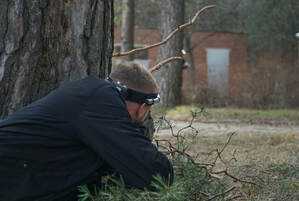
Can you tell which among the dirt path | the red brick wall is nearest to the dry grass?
the dirt path

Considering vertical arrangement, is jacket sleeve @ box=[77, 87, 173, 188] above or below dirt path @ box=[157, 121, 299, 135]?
above

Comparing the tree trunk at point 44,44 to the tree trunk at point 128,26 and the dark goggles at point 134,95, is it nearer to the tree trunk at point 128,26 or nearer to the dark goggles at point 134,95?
the dark goggles at point 134,95

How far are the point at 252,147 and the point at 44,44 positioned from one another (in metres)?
6.86

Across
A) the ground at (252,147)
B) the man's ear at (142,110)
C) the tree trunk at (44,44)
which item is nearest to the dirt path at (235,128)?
the ground at (252,147)

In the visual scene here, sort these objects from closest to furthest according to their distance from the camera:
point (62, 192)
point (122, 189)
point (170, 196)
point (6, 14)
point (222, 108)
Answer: point (170, 196) → point (122, 189) → point (62, 192) → point (6, 14) → point (222, 108)

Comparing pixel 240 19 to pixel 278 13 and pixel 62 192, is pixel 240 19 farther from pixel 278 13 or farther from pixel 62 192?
Answer: pixel 62 192

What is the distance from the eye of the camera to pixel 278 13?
31344 millimetres

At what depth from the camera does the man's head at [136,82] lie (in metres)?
3.68

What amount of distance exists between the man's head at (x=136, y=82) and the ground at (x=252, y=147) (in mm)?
759

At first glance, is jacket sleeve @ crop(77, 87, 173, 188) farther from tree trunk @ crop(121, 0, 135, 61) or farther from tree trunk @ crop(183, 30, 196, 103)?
tree trunk @ crop(121, 0, 135, 61)

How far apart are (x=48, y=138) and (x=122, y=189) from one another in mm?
495

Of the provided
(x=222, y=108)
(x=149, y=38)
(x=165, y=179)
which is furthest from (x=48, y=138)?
(x=149, y=38)

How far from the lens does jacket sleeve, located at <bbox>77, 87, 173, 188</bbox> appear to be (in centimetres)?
341

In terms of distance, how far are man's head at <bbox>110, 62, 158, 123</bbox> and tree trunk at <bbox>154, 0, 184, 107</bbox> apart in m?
17.4
